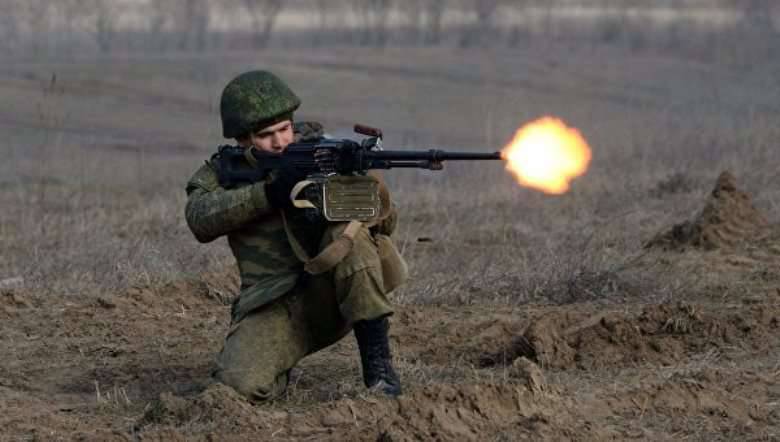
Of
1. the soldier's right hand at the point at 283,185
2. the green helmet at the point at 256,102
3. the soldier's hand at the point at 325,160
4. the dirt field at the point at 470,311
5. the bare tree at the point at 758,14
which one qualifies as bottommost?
the bare tree at the point at 758,14

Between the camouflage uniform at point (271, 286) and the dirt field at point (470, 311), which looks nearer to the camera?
the dirt field at point (470, 311)

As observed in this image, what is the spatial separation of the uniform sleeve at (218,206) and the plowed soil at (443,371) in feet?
1.83

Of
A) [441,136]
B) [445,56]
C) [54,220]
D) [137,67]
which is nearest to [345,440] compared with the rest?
[54,220]

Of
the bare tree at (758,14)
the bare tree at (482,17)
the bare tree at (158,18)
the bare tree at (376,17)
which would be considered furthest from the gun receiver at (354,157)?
the bare tree at (158,18)

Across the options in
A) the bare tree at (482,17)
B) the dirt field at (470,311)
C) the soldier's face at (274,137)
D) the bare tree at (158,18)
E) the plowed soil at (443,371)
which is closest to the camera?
the plowed soil at (443,371)

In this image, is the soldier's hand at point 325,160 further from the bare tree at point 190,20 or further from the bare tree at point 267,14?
the bare tree at point 190,20

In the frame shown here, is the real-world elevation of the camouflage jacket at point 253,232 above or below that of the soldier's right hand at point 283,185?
below

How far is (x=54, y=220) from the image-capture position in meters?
9.91

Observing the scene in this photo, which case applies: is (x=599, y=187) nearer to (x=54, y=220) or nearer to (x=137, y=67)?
(x=54, y=220)

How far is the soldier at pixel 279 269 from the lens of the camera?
487 centimetres

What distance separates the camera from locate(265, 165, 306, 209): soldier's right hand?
475cm

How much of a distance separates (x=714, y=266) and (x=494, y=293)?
4.25ft

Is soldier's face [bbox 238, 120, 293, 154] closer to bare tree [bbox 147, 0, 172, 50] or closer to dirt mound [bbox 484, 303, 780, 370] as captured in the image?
dirt mound [bbox 484, 303, 780, 370]

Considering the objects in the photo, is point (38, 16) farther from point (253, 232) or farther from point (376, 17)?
point (253, 232)
